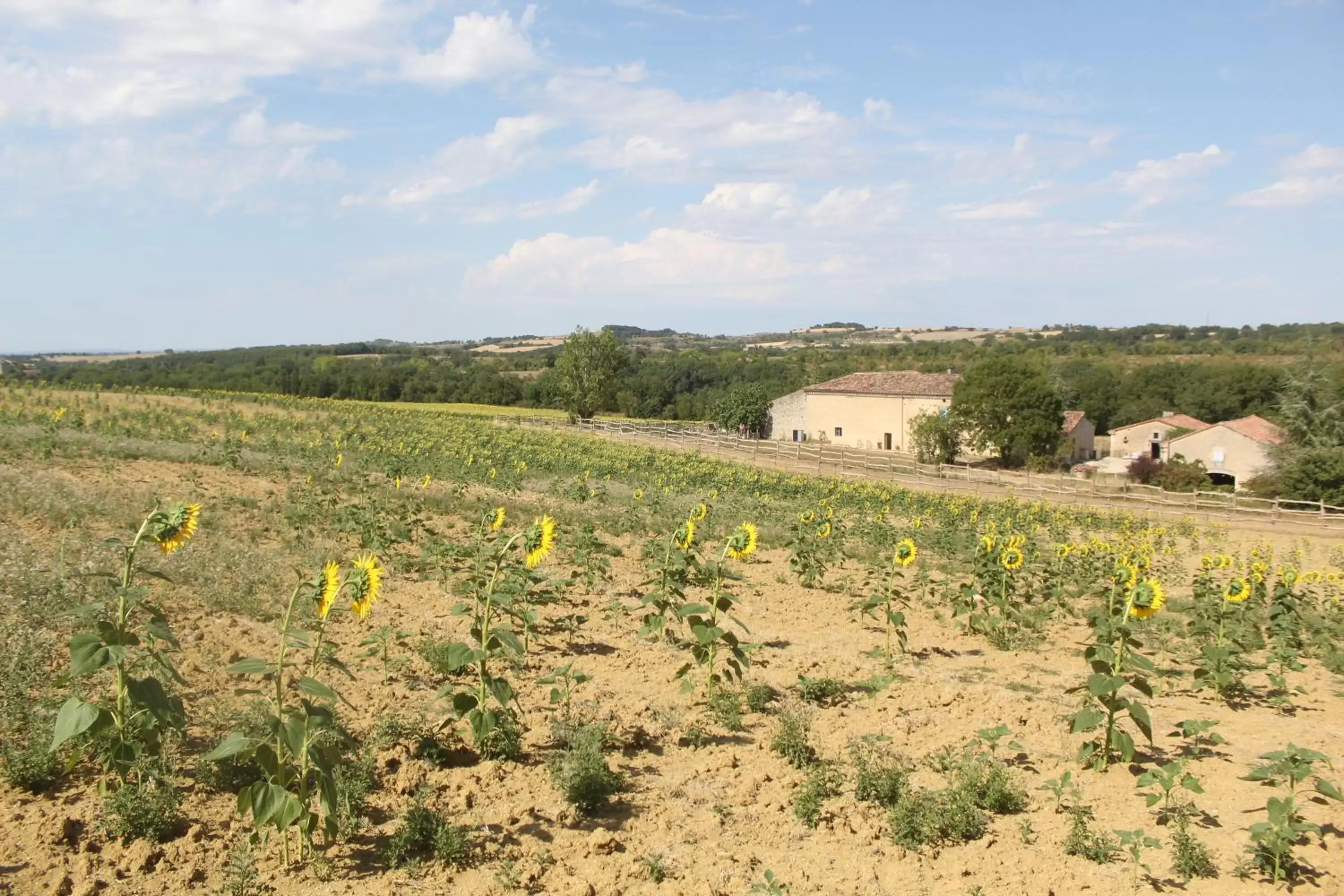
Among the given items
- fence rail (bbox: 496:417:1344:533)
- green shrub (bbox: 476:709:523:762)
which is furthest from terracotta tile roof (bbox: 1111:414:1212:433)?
green shrub (bbox: 476:709:523:762)

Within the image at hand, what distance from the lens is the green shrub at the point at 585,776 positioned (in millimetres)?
4758

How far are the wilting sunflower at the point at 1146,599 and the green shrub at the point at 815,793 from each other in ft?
7.74

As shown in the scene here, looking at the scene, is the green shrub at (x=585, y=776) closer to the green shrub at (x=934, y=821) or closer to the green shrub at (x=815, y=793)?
the green shrub at (x=815, y=793)

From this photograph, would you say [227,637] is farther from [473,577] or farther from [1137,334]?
[1137,334]

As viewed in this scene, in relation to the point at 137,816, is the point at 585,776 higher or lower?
lower

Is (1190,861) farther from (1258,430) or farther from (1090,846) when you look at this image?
(1258,430)

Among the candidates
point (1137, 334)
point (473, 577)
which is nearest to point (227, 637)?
point (473, 577)

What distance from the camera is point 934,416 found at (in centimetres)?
5019

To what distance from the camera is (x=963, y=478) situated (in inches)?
1559

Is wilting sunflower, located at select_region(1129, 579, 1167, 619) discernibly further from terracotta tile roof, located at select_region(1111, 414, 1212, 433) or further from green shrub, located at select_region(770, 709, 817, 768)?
terracotta tile roof, located at select_region(1111, 414, 1212, 433)

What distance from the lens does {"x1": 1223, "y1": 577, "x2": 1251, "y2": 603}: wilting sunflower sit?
8477mm

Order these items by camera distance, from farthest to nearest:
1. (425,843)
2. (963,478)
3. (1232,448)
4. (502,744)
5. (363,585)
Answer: (1232,448) < (963,478) < (502,744) < (425,843) < (363,585)

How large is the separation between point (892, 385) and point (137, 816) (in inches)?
2123

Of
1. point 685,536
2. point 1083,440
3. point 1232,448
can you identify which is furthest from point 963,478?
point 685,536
